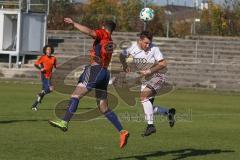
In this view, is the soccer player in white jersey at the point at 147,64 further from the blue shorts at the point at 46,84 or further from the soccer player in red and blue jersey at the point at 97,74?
the blue shorts at the point at 46,84

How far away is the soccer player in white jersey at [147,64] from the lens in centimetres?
1441

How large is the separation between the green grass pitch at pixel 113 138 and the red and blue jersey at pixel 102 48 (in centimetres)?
168

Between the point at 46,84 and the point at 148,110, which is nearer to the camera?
the point at 148,110

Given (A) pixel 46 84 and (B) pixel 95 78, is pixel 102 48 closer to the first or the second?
(B) pixel 95 78

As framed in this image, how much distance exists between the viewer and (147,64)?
49.8ft

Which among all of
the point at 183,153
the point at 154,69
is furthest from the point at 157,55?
the point at 183,153

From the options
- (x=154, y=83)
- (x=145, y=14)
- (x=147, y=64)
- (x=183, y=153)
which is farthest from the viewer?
(x=145, y=14)

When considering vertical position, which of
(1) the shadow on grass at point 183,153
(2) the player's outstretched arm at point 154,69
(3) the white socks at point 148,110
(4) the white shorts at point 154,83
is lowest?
(1) the shadow on grass at point 183,153

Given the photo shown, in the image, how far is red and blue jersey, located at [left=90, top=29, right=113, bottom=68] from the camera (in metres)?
12.4

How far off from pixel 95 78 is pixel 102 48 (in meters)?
0.54

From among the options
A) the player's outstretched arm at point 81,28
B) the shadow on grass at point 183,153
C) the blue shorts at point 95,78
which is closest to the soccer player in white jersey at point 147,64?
the shadow on grass at point 183,153

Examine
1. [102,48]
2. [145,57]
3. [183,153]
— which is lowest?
[183,153]

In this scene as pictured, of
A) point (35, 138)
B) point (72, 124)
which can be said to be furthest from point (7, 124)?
point (35, 138)

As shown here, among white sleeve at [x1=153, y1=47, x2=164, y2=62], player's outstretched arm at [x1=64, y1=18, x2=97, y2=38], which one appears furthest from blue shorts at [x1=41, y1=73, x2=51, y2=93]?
player's outstretched arm at [x1=64, y1=18, x2=97, y2=38]
